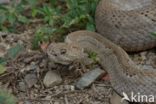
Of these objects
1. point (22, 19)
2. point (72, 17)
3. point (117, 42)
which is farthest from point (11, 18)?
point (117, 42)

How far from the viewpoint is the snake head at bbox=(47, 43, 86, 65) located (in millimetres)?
5148

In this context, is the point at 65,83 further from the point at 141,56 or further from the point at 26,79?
the point at 141,56

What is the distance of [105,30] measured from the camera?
18.9 feet

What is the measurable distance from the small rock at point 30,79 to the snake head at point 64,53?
305 mm

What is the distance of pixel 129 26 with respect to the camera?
5570 mm

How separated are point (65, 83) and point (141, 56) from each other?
99 cm

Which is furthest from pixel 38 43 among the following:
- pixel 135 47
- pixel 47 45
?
pixel 135 47

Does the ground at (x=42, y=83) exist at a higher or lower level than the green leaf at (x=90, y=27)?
lower

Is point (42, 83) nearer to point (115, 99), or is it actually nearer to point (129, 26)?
point (115, 99)

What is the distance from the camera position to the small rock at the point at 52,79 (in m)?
5.12

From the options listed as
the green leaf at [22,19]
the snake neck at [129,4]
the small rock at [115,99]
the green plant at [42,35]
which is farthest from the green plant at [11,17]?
the small rock at [115,99]

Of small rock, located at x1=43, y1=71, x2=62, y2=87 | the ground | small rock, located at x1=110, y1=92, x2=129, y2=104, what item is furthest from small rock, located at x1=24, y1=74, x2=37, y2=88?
small rock, located at x1=110, y1=92, x2=129, y2=104

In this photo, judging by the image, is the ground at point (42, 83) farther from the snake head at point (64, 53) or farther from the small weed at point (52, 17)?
the small weed at point (52, 17)

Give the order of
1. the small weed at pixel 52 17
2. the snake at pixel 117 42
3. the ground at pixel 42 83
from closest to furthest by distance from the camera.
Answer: the snake at pixel 117 42
the ground at pixel 42 83
the small weed at pixel 52 17
